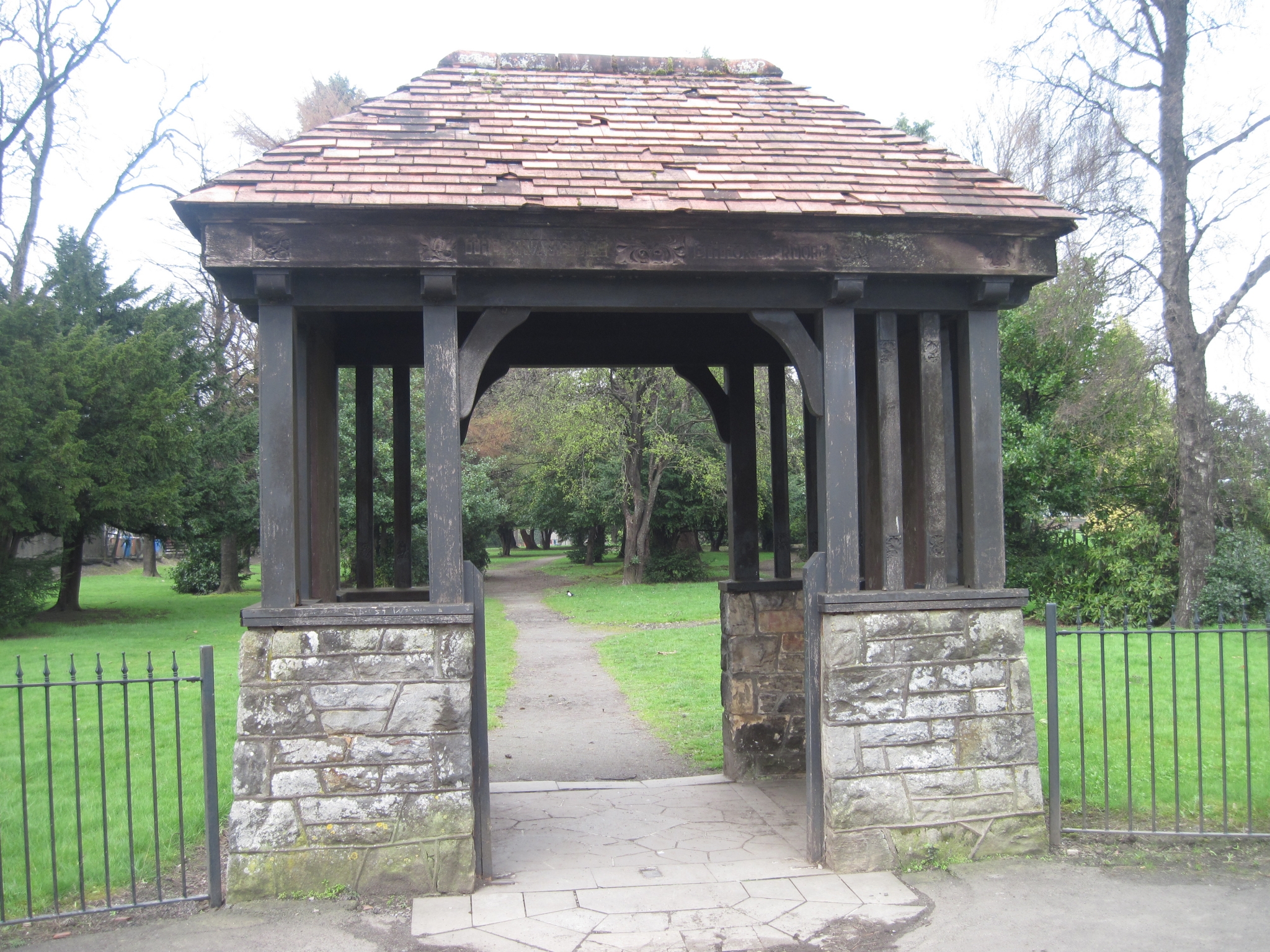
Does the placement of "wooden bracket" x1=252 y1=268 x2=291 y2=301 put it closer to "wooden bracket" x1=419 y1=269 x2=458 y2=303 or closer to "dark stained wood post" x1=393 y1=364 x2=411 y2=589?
"wooden bracket" x1=419 y1=269 x2=458 y2=303

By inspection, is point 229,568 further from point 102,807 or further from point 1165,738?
point 1165,738

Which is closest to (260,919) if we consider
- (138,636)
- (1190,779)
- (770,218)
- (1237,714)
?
(770,218)

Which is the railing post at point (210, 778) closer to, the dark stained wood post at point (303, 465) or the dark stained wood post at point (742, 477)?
the dark stained wood post at point (303, 465)

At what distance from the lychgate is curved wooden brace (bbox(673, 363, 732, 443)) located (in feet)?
4.99

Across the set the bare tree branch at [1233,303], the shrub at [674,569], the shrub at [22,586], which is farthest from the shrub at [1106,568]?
the shrub at [22,586]

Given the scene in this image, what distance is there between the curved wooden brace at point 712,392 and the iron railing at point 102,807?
Answer: 377cm

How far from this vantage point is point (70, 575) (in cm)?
1889

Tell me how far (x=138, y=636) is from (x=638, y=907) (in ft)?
46.5

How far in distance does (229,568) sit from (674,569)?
12.5 m

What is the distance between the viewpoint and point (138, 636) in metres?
15.9

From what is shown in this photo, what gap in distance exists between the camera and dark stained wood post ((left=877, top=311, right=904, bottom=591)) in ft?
16.9

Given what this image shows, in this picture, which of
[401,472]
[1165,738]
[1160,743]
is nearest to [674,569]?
[1165,738]

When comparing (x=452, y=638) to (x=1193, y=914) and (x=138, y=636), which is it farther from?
(x=138, y=636)

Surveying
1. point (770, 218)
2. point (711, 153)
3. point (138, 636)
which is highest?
point (711, 153)
